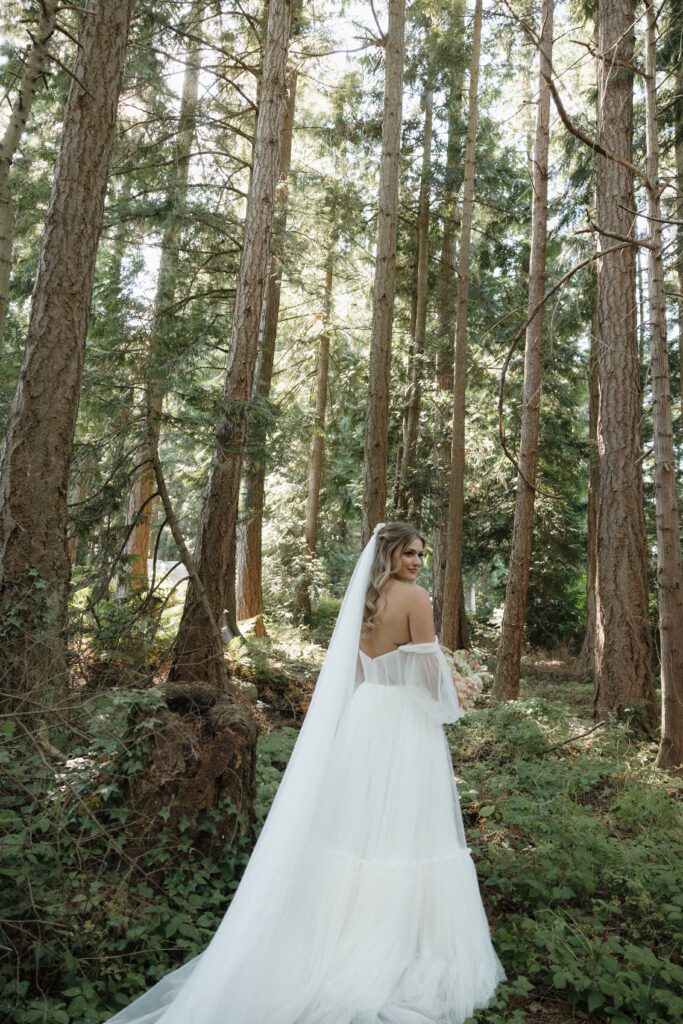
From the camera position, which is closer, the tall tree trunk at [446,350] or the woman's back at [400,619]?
the woman's back at [400,619]

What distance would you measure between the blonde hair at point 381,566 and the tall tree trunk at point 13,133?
2.81 meters

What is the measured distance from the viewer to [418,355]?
16.2 meters

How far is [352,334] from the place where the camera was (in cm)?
2023

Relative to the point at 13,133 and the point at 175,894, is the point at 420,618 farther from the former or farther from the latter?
the point at 13,133

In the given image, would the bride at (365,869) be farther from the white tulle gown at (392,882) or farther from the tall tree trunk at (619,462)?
the tall tree trunk at (619,462)

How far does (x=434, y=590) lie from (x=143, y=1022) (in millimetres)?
13180

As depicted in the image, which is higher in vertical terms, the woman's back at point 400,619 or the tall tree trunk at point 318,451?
the tall tree trunk at point 318,451

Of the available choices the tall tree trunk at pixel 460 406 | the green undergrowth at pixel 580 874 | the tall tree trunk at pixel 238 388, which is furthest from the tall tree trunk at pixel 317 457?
the green undergrowth at pixel 580 874

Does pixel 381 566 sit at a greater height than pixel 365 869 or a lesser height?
greater

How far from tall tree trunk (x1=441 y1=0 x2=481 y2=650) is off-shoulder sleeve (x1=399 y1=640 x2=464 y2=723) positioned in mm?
8482

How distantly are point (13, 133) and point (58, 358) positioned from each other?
1.75 metres

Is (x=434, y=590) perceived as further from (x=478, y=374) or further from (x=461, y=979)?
(x=461, y=979)

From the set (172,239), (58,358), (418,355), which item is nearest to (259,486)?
(172,239)

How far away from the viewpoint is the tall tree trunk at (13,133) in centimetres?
489
